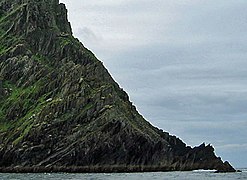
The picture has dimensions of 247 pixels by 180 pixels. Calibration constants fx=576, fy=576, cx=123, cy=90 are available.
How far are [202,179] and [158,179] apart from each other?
39.5 feet

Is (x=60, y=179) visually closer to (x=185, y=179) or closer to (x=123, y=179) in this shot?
(x=123, y=179)

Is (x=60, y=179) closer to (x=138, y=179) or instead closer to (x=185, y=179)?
(x=138, y=179)

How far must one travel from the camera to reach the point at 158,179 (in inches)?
5812

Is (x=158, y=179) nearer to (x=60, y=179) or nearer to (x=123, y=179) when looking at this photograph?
(x=123, y=179)

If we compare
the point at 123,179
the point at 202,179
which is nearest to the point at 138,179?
the point at 123,179

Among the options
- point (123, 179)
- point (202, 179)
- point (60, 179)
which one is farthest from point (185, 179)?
point (60, 179)

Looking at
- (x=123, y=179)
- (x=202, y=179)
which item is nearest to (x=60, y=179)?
(x=123, y=179)

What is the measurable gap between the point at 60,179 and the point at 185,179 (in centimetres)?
3194

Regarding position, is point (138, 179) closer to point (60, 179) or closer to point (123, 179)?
point (123, 179)

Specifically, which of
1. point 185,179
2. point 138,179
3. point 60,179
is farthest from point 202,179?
point 60,179

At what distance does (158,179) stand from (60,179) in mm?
25048

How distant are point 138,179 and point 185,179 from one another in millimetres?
12088

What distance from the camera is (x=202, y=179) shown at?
150 metres

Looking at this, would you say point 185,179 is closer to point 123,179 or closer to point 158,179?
point 158,179
